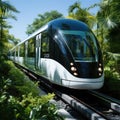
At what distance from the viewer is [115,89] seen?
1438 cm

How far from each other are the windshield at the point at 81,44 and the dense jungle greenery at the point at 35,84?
185 centimetres

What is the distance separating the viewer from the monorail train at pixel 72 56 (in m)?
12.6

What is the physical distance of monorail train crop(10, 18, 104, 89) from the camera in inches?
496

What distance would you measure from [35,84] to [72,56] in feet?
17.8

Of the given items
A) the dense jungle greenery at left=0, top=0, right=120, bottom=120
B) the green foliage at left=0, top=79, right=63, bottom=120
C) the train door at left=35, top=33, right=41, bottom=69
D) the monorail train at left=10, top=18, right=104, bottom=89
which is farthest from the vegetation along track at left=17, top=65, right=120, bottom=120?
the green foliage at left=0, top=79, right=63, bottom=120

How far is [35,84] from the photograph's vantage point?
25.0 ft

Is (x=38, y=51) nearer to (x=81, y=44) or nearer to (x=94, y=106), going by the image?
(x=81, y=44)

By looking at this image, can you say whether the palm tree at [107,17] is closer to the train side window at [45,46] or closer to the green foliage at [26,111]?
the train side window at [45,46]

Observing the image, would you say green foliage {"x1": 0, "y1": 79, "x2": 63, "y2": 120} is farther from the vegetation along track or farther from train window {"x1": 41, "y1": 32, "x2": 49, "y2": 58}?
train window {"x1": 41, "y1": 32, "x2": 49, "y2": 58}

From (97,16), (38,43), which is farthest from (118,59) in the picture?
(38,43)

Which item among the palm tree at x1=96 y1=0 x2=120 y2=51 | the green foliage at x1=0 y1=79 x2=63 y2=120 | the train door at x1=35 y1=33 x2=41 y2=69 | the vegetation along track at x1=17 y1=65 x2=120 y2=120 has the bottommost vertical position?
the vegetation along track at x1=17 y1=65 x2=120 y2=120

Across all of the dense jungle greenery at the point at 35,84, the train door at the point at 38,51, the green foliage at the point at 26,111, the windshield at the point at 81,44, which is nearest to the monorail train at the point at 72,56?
the windshield at the point at 81,44

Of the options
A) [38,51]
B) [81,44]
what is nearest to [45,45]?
[38,51]

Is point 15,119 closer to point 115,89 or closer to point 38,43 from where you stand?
point 115,89
